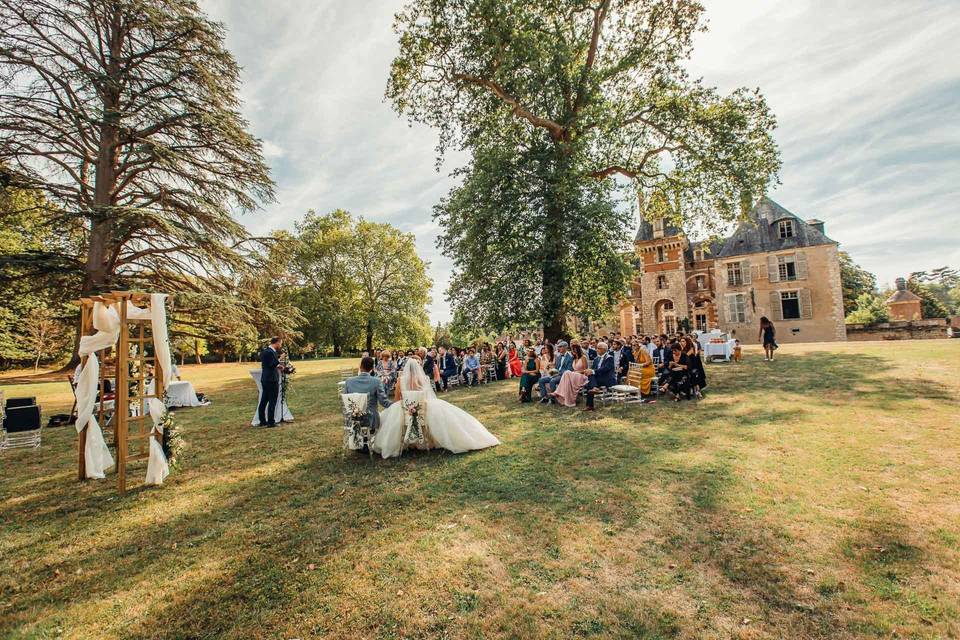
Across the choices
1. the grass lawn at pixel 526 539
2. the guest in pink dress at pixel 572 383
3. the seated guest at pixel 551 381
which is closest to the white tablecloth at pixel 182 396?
the grass lawn at pixel 526 539

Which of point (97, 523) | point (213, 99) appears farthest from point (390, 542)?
point (213, 99)

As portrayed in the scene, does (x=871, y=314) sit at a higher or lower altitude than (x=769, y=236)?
lower

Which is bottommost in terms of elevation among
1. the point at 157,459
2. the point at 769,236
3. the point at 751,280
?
the point at 157,459

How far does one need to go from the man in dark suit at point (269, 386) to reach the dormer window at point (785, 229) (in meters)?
36.1

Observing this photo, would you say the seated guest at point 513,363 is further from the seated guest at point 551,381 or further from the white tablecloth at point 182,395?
the white tablecloth at point 182,395

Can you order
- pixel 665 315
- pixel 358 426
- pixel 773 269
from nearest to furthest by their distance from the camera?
pixel 358 426 < pixel 773 269 < pixel 665 315

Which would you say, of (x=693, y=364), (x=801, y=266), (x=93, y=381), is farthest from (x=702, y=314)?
(x=93, y=381)

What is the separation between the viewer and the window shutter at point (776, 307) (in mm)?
31234

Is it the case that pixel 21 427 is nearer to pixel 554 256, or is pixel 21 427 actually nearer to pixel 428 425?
pixel 428 425

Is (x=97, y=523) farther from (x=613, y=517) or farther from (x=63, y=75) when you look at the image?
(x=63, y=75)

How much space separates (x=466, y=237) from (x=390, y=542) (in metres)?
13.7

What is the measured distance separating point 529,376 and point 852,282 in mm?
53487

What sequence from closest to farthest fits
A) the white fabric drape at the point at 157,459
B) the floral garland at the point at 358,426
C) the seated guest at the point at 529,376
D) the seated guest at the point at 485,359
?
1. the white fabric drape at the point at 157,459
2. the floral garland at the point at 358,426
3. the seated guest at the point at 529,376
4. the seated guest at the point at 485,359

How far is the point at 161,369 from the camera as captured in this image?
6.49 metres
